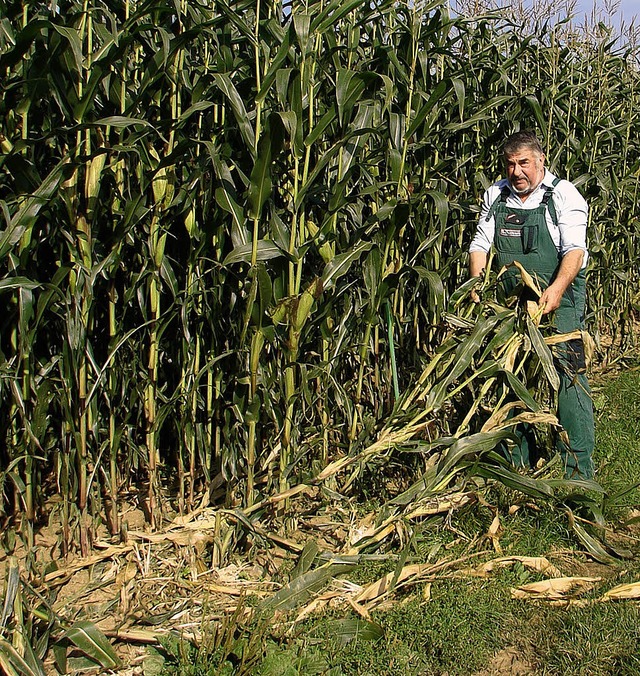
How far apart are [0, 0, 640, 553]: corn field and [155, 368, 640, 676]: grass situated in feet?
2.21

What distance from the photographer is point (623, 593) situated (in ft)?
10.5

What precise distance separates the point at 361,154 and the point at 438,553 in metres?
2.01

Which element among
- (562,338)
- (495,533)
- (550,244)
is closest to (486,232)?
(550,244)

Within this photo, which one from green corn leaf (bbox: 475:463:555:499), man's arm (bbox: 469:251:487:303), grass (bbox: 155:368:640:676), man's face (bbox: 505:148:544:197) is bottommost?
grass (bbox: 155:368:640:676)

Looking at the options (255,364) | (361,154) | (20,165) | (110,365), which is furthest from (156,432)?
(361,154)

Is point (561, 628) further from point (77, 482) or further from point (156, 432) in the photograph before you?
point (77, 482)

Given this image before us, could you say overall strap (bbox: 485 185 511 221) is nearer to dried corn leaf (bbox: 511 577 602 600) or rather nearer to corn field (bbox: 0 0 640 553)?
corn field (bbox: 0 0 640 553)

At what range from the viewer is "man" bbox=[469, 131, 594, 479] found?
4.20 meters

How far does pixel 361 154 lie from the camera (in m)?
3.98

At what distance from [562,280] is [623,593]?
5.29ft

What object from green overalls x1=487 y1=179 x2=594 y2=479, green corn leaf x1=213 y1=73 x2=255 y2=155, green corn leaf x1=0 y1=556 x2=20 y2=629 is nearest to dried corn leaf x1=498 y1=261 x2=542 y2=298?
green overalls x1=487 y1=179 x2=594 y2=479

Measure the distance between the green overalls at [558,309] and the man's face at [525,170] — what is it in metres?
0.10

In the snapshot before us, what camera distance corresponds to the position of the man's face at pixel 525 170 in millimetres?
4180

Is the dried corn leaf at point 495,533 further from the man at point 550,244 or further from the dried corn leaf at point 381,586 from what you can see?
the man at point 550,244
